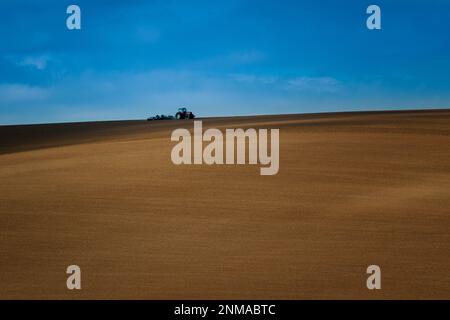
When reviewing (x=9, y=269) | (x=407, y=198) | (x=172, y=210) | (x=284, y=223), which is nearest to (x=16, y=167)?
(x=172, y=210)

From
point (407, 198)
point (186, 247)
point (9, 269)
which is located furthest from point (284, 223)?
point (9, 269)

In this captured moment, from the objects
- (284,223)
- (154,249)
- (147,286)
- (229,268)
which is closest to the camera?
(147,286)

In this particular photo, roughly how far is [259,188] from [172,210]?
1.86m

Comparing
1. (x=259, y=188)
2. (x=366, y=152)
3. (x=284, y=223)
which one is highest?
(x=366, y=152)

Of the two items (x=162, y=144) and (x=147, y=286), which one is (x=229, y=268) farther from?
(x=162, y=144)

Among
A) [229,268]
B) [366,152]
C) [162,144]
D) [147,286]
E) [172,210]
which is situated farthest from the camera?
[162,144]

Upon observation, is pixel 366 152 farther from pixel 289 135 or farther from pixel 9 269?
pixel 9 269

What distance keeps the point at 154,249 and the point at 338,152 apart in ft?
21.6

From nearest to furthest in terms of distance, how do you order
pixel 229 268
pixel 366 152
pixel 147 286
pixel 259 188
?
pixel 147 286 → pixel 229 268 → pixel 259 188 → pixel 366 152

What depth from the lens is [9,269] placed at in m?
6.48

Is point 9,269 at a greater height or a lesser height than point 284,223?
lesser

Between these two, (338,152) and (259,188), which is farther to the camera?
(338,152)

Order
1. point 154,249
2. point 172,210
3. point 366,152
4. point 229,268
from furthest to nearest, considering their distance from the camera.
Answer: point 366,152 → point 172,210 → point 154,249 → point 229,268

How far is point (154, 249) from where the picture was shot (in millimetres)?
7023
